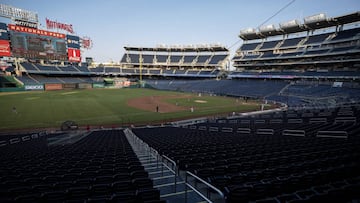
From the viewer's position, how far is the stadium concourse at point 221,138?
4363 millimetres

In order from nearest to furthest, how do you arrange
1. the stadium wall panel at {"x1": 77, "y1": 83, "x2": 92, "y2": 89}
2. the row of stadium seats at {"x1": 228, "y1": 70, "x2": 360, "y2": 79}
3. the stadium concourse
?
the stadium concourse, the row of stadium seats at {"x1": 228, "y1": 70, "x2": 360, "y2": 79}, the stadium wall panel at {"x1": 77, "y1": 83, "x2": 92, "y2": 89}

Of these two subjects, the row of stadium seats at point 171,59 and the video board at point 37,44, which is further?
the row of stadium seats at point 171,59

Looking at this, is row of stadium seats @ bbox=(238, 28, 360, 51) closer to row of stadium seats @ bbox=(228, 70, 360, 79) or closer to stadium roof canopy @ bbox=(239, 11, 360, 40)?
stadium roof canopy @ bbox=(239, 11, 360, 40)

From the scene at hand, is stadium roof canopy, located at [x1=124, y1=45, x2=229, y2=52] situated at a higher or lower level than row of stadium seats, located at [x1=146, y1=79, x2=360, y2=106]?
higher

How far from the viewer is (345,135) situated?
34.0 ft

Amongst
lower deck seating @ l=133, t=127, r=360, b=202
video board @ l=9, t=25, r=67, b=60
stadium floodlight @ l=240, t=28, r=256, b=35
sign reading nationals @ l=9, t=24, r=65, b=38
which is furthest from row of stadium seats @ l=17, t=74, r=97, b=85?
lower deck seating @ l=133, t=127, r=360, b=202

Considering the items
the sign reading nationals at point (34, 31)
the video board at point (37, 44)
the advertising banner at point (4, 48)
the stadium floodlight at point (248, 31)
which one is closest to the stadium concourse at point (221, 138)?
the stadium floodlight at point (248, 31)

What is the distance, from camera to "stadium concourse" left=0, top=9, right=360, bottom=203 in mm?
4363

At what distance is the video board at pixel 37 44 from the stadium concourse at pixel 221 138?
576cm

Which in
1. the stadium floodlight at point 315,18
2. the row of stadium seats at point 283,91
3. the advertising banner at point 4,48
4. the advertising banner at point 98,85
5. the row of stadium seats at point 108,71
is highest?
the stadium floodlight at point 315,18

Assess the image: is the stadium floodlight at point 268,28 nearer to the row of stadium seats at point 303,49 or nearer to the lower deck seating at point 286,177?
the row of stadium seats at point 303,49

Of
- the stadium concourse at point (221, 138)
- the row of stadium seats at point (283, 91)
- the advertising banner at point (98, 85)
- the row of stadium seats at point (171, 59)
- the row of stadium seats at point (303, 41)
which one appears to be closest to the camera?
the stadium concourse at point (221, 138)

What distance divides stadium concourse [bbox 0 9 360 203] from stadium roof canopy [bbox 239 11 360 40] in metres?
0.29

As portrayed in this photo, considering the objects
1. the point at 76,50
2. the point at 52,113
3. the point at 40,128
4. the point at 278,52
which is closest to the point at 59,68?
the point at 76,50
